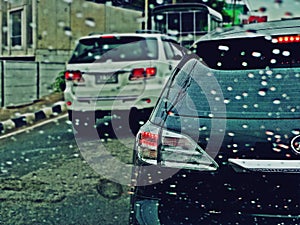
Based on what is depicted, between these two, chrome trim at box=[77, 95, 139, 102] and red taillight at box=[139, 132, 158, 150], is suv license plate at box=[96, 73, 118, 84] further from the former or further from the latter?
red taillight at box=[139, 132, 158, 150]

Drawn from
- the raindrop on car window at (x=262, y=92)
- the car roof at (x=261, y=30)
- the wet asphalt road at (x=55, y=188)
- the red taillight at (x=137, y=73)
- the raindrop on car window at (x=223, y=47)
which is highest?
the car roof at (x=261, y=30)

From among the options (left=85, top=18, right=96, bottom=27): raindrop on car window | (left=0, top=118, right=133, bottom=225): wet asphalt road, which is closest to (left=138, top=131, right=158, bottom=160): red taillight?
(left=0, top=118, right=133, bottom=225): wet asphalt road

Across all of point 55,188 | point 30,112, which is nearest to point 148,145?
point 55,188

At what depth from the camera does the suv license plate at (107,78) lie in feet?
22.9

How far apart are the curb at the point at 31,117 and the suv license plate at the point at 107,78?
93.4 inches

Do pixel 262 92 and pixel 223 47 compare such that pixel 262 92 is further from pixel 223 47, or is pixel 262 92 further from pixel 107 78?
pixel 107 78

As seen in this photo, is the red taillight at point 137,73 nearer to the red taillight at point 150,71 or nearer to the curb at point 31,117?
the red taillight at point 150,71

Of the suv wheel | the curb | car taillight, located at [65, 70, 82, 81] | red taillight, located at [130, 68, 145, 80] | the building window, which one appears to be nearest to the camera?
red taillight, located at [130, 68, 145, 80]

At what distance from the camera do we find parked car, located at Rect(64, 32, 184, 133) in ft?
23.0

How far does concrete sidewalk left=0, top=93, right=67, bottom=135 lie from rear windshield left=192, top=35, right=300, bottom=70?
6311 mm

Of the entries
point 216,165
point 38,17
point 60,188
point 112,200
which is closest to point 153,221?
point 216,165

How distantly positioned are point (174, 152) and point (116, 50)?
484cm

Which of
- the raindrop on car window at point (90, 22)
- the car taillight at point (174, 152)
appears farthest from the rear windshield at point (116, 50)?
the raindrop on car window at point (90, 22)

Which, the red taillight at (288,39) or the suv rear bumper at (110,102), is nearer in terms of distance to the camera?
the red taillight at (288,39)
